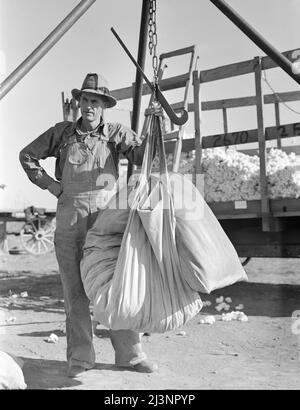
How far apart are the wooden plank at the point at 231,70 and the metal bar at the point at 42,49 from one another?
2.44m

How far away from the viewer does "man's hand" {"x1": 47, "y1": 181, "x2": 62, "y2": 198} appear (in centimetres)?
371

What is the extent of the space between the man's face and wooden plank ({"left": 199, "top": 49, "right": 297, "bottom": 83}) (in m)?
2.25

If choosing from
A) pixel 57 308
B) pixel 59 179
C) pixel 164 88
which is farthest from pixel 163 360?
pixel 164 88

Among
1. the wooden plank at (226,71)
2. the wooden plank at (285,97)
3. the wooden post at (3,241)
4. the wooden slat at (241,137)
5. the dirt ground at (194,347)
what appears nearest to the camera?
the dirt ground at (194,347)

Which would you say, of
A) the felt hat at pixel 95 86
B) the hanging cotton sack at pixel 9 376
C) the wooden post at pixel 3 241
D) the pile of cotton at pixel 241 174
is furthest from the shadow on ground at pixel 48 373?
the wooden post at pixel 3 241

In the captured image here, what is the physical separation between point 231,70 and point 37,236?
33.6ft

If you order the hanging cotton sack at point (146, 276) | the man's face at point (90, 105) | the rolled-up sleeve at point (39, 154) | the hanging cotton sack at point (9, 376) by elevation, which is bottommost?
the hanging cotton sack at point (9, 376)

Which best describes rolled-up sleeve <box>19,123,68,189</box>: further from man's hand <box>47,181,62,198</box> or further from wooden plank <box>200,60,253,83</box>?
wooden plank <box>200,60,253,83</box>

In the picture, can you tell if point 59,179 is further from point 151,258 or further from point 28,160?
point 151,258

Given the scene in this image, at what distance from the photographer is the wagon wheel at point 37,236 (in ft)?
48.8

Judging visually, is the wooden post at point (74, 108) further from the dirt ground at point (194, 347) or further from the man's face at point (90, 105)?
the man's face at point (90, 105)

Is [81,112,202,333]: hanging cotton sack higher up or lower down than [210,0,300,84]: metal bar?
lower down

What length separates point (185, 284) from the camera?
3.04 meters

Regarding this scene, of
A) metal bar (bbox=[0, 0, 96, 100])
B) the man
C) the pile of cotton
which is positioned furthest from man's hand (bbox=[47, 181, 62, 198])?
the pile of cotton
